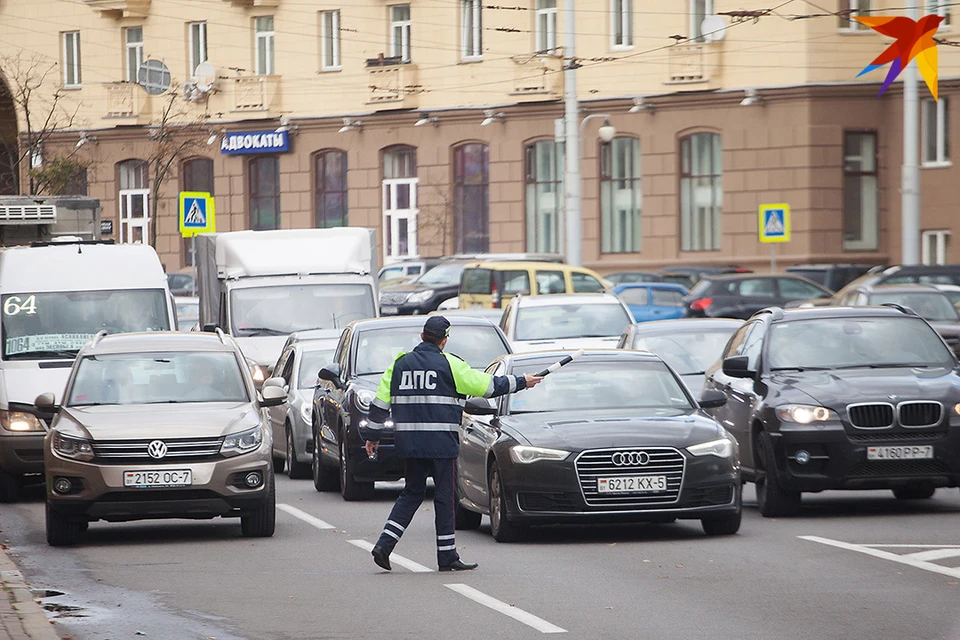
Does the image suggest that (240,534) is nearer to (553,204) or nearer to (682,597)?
(682,597)

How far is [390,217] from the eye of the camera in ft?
180

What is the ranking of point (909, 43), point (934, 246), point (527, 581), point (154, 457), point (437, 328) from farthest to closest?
point (934, 246) → point (909, 43) → point (154, 457) → point (437, 328) → point (527, 581)

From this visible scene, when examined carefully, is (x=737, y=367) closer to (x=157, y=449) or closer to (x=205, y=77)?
(x=157, y=449)

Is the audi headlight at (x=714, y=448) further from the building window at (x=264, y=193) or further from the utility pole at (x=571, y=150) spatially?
the building window at (x=264, y=193)

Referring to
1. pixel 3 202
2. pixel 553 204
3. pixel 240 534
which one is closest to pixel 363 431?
pixel 240 534

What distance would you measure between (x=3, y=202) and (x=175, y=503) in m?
11.6

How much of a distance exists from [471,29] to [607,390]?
3907cm

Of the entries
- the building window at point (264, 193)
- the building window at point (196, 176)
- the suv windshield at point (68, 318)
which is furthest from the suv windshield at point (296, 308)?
the building window at point (196, 176)

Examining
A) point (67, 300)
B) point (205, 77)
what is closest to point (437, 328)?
point (67, 300)

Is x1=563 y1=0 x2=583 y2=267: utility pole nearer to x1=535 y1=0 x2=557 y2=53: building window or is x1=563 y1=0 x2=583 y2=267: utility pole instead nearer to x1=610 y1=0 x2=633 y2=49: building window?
x1=610 y1=0 x2=633 y2=49: building window

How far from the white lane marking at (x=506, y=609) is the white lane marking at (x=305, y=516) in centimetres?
425

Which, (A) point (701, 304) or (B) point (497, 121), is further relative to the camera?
(B) point (497, 121)

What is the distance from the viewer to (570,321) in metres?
26.0

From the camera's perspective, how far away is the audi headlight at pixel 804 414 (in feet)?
48.5
